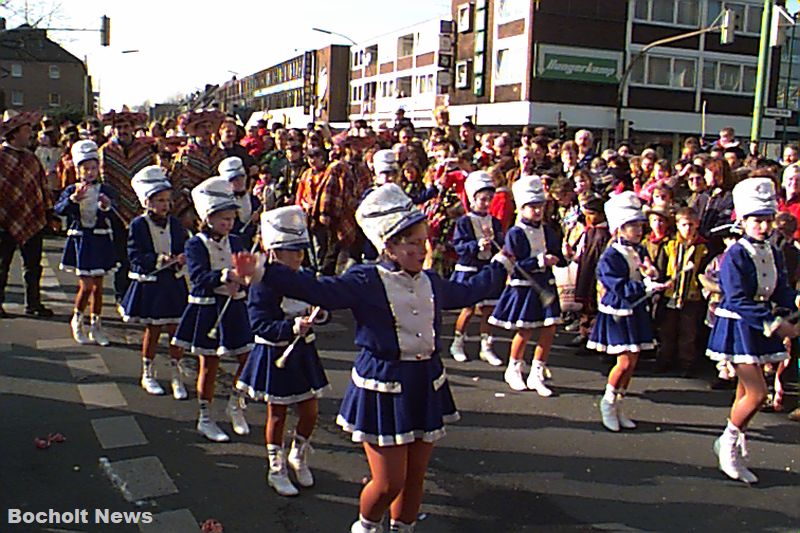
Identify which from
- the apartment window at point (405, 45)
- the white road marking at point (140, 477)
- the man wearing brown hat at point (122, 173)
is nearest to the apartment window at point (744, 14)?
the apartment window at point (405, 45)

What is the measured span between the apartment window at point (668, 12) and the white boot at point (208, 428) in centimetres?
4180

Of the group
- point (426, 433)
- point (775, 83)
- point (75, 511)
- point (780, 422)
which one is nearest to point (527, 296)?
point (780, 422)

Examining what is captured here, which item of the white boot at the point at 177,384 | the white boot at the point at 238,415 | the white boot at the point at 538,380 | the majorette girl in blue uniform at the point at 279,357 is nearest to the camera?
the majorette girl in blue uniform at the point at 279,357

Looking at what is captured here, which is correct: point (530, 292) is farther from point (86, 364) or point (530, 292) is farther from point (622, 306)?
point (86, 364)

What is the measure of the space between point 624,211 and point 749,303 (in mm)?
1390

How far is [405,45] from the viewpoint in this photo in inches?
2459

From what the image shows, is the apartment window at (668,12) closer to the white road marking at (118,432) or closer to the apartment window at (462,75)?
the apartment window at (462,75)

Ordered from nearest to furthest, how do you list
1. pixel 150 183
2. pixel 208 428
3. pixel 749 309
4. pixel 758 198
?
pixel 749 309, pixel 758 198, pixel 208 428, pixel 150 183

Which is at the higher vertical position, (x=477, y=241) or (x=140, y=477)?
(x=477, y=241)

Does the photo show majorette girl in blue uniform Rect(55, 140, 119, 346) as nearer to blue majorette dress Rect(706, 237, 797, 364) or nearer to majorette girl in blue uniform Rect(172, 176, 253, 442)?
majorette girl in blue uniform Rect(172, 176, 253, 442)

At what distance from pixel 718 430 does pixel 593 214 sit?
274 cm

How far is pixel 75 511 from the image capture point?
455cm

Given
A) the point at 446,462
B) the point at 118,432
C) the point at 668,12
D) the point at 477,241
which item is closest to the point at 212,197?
the point at 118,432

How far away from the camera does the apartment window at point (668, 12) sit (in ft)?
141
